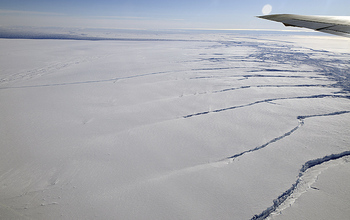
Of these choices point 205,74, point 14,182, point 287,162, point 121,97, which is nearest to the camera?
point 14,182

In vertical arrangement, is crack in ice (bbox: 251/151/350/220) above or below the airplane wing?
below

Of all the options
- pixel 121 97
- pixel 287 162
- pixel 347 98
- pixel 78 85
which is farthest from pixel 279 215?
pixel 78 85

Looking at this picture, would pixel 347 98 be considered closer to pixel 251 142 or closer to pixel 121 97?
pixel 251 142

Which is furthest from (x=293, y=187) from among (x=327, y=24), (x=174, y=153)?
(x=327, y=24)

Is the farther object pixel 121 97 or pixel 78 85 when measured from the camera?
pixel 78 85

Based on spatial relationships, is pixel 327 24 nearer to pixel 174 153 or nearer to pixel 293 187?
pixel 293 187

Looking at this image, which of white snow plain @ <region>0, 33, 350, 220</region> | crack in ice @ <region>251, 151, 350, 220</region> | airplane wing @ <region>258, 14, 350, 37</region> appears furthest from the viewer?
white snow plain @ <region>0, 33, 350, 220</region>

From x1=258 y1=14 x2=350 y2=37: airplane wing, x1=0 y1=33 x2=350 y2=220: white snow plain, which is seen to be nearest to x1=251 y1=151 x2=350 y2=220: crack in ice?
x1=0 y1=33 x2=350 y2=220: white snow plain

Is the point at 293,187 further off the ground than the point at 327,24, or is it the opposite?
the point at 327,24

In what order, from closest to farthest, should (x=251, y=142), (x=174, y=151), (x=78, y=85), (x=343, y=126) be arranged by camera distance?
1. (x=174, y=151)
2. (x=251, y=142)
3. (x=343, y=126)
4. (x=78, y=85)

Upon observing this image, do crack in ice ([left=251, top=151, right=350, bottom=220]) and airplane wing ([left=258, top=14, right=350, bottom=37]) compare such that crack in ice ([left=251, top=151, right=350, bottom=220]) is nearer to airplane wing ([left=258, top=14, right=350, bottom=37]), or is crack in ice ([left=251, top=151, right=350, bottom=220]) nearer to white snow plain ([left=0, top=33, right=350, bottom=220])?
white snow plain ([left=0, top=33, right=350, bottom=220])

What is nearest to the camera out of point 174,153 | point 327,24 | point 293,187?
point 327,24
